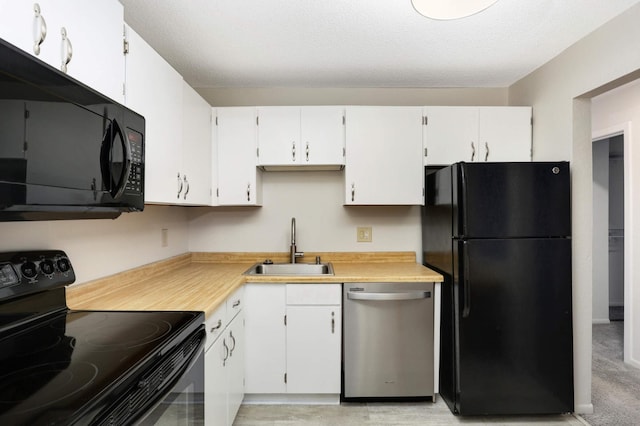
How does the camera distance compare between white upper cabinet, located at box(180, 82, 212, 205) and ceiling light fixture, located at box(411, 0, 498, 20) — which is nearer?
ceiling light fixture, located at box(411, 0, 498, 20)

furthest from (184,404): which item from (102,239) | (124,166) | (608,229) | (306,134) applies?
(608,229)

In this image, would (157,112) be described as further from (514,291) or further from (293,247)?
(514,291)

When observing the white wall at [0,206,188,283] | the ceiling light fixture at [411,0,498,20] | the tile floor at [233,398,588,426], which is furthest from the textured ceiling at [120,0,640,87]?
the tile floor at [233,398,588,426]

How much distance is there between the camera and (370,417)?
6.64 feet

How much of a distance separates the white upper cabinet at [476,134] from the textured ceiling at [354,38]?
0.96 feet

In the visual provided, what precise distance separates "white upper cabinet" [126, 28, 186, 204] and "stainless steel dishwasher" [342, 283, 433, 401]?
1210mm

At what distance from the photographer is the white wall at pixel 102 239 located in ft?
4.07

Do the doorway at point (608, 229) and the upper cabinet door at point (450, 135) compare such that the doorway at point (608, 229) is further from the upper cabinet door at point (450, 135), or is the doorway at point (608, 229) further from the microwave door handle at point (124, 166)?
the microwave door handle at point (124, 166)

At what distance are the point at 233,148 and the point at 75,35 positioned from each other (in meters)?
1.39

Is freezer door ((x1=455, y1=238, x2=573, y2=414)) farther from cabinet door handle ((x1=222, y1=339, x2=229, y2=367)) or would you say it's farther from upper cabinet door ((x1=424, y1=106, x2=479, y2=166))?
cabinet door handle ((x1=222, y1=339, x2=229, y2=367))

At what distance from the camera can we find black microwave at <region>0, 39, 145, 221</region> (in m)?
0.74

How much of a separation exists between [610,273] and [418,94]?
3.45m

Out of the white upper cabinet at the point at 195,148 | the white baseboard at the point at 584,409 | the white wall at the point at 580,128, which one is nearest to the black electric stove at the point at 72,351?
the white upper cabinet at the point at 195,148

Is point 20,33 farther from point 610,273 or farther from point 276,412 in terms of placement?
point 610,273
